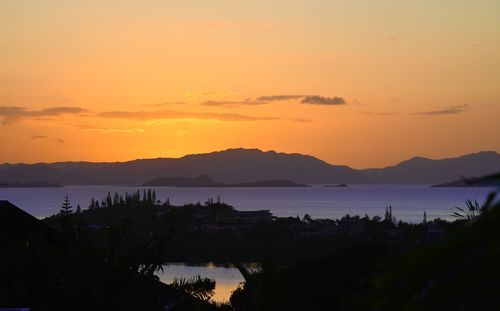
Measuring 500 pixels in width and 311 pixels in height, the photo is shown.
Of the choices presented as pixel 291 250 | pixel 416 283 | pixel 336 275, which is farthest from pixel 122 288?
pixel 291 250

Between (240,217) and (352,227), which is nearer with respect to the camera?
(352,227)

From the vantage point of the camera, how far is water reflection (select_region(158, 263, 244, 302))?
36.5 metres

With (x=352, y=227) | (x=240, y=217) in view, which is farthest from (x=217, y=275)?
(x=240, y=217)

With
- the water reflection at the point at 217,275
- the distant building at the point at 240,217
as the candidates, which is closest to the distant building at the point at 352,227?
the distant building at the point at 240,217

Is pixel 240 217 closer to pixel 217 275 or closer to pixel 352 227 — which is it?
pixel 352 227

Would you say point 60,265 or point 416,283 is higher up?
point 416,283

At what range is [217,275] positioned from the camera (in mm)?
50312

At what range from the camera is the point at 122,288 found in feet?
29.6

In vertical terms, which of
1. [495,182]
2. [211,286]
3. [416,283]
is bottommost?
[211,286]

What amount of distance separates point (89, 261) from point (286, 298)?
3478 millimetres

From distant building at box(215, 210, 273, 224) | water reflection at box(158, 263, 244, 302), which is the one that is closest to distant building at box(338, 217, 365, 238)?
distant building at box(215, 210, 273, 224)

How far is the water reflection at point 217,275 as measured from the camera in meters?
36.5

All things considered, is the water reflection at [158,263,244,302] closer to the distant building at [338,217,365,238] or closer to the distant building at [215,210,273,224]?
the distant building at [338,217,365,238]

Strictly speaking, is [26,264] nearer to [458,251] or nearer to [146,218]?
[458,251]
